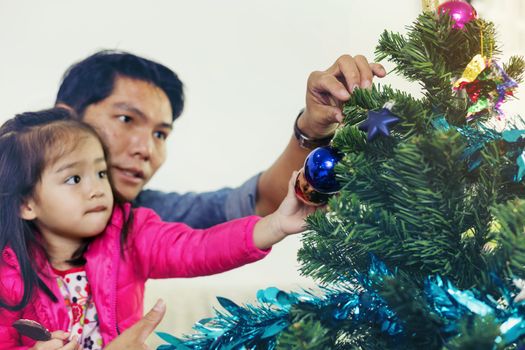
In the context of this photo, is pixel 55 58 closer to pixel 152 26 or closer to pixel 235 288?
pixel 152 26

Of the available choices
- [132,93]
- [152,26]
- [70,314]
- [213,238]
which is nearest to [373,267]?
[213,238]

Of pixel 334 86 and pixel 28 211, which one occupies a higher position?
pixel 28 211

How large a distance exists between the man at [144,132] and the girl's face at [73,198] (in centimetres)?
17

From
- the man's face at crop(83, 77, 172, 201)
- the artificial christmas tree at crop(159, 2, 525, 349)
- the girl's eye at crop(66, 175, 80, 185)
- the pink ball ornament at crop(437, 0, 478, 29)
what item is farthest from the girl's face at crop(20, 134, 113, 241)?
the pink ball ornament at crop(437, 0, 478, 29)

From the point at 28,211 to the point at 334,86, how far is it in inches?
20.2

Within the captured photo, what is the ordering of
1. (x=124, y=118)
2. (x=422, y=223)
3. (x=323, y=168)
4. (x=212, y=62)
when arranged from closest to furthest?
1. (x=422, y=223)
2. (x=323, y=168)
3. (x=124, y=118)
4. (x=212, y=62)

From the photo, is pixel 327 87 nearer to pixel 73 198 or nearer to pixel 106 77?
pixel 73 198

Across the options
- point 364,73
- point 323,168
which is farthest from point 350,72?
point 323,168

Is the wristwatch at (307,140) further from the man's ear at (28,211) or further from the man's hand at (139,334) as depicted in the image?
the man's ear at (28,211)

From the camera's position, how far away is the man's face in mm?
1039

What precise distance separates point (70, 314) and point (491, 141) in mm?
646

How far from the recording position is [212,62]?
3.98 feet

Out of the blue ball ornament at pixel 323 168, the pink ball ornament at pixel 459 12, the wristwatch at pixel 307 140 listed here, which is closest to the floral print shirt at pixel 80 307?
the wristwatch at pixel 307 140

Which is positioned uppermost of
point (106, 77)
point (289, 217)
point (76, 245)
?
point (106, 77)
